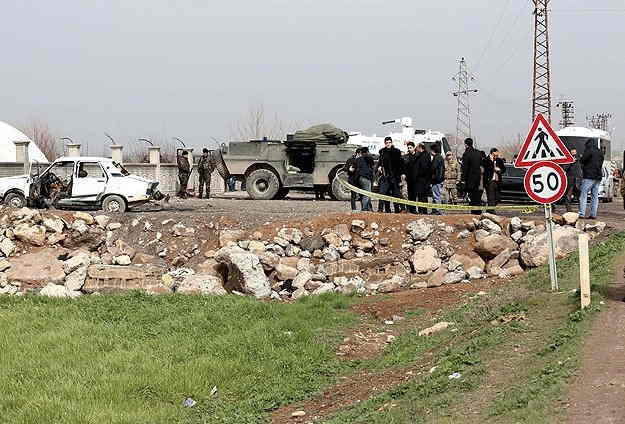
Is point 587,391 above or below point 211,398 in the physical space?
above

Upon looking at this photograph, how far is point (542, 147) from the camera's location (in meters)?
9.84

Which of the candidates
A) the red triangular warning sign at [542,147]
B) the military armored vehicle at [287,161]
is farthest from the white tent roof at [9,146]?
the red triangular warning sign at [542,147]

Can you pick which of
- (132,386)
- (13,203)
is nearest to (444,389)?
(132,386)

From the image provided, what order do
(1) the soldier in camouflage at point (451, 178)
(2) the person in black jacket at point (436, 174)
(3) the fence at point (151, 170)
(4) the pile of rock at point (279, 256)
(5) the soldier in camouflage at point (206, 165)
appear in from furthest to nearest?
(3) the fence at point (151, 170)
(5) the soldier in camouflage at point (206, 165)
(1) the soldier in camouflage at point (451, 178)
(2) the person in black jacket at point (436, 174)
(4) the pile of rock at point (279, 256)

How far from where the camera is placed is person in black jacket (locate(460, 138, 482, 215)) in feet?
56.1

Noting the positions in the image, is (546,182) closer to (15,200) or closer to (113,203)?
(113,203)

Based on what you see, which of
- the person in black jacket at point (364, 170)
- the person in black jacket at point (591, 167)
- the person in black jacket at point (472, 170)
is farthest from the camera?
the person in black jacket at point (364, 170)

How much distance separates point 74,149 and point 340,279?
25387 mm

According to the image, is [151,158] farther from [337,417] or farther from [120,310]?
[337,417]

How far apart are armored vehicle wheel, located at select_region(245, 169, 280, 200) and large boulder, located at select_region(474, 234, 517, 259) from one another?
1073cm

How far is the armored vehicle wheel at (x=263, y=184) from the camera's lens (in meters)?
25.5

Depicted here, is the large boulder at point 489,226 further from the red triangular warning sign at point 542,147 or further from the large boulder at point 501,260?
the red triangular warning sign at point 542,147

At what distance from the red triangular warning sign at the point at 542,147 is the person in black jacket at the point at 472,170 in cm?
696

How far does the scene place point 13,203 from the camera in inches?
824
